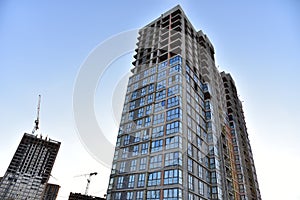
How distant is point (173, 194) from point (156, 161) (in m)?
8.05

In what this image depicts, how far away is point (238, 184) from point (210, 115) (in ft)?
73.5

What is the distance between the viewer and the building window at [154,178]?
41.9 meters

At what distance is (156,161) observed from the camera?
44.7 m

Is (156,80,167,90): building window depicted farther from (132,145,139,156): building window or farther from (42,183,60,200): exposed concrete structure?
(42,183,60,200): exposed concrete structure

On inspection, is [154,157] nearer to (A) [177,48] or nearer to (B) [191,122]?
(B) [191,122]

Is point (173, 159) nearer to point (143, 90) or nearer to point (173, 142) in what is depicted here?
point (173, 142)

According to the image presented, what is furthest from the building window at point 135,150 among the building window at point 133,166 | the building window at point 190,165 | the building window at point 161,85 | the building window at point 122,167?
the building window at point 161,85

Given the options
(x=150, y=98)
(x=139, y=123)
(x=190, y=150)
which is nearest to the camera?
(x=190, y=150)

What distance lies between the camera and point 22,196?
150250 millimetres

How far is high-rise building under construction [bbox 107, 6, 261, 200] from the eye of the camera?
43.2 m

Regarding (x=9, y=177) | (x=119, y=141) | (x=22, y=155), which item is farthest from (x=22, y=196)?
(x=119, y=141)

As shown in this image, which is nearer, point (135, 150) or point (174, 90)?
point (135, 150)

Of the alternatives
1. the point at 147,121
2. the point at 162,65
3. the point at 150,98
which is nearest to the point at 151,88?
the point at 150,98

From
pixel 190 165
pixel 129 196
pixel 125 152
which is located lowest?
pixel 129 196
